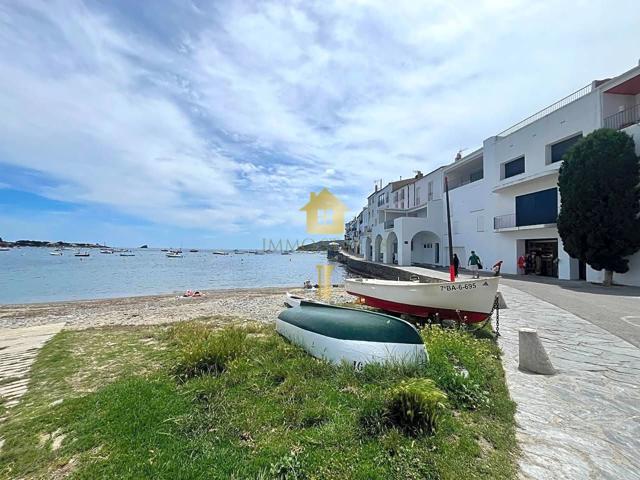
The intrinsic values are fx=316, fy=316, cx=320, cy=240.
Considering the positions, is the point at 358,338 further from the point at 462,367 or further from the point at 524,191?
the point at 524,191

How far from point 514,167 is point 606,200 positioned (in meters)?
7.93

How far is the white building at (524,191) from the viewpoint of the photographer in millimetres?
15859

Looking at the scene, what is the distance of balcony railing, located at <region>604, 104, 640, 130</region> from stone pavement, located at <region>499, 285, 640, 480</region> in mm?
14451

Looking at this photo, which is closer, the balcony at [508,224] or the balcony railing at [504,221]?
the balcony at [508,224]

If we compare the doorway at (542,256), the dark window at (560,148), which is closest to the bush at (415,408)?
the dark window at (560,148)

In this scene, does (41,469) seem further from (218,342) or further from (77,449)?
(218,342)

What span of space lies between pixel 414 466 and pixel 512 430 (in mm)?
1333

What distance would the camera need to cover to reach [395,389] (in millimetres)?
3291

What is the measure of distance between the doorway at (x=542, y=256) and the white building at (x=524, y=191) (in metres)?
0.06

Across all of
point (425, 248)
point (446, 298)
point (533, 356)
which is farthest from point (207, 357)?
point (425, 248)

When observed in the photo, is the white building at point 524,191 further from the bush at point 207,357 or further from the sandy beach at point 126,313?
the bush at point 207,357

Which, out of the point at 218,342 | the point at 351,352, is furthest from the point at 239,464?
the point at 218,342

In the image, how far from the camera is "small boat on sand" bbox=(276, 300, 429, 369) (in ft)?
15.1

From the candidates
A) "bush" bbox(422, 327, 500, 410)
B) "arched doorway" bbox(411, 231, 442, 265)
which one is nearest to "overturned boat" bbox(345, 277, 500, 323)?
"bush" bbox(422, 327, 500, 410)
